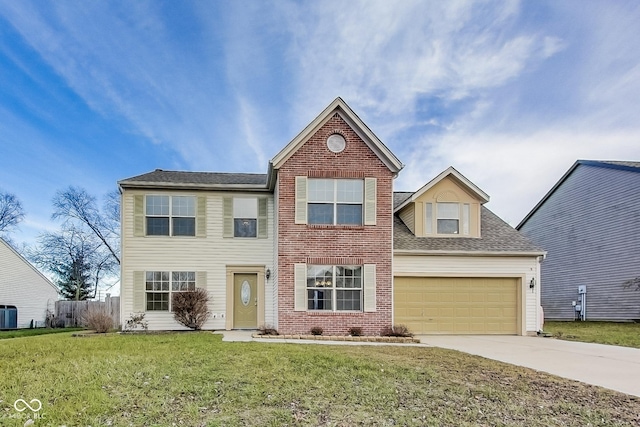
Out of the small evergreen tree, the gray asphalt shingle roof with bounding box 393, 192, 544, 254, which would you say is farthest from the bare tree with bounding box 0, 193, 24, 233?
the gray asphalt shingle roof with bounding box 393, 192, 544, 254

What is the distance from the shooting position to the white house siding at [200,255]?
15.3 meters

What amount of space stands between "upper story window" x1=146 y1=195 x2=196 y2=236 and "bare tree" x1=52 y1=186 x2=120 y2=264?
60.8ft

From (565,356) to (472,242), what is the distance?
5937 mm

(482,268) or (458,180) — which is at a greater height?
(458,180)

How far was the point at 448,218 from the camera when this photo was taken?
16406 mm

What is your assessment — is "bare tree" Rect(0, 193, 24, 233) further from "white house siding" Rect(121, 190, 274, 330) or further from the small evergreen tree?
"white house siding" Rect(121, 190, 274, 330)

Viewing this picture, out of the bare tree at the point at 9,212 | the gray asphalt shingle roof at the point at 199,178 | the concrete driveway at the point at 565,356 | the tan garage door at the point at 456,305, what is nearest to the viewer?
the concrete driveway at the point at 565,356

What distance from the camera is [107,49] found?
15.6 meters

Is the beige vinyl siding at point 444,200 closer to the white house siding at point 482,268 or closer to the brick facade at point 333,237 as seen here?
the white house siding at point 482,268

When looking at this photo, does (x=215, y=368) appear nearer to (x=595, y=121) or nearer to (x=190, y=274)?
(x=190, y=274)

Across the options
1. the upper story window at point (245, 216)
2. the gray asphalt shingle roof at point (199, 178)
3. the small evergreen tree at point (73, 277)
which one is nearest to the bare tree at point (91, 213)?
the small evergreen tree at point (73, 277)

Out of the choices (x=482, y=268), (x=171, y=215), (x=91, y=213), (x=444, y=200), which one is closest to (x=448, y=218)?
(x=444, y=200)

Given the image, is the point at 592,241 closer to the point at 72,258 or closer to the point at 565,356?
the point at 565,356

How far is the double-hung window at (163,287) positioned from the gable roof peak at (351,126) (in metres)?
4.93
